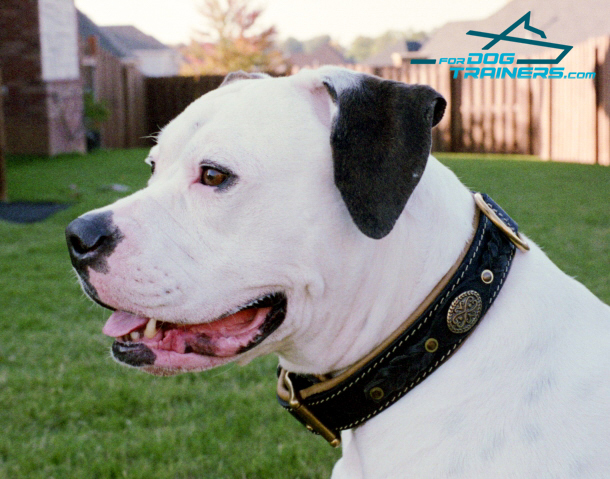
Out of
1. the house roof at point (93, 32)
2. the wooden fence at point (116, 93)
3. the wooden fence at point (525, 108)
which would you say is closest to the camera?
the wooden fence at point (525, 108)

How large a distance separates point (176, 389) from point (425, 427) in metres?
2.32

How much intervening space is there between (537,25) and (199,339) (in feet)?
95.5

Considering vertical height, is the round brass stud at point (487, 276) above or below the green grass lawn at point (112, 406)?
above

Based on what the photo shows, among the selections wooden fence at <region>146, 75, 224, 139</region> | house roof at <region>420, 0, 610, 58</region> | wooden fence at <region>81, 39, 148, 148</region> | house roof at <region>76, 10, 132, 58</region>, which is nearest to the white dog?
wooden fence at <region>81, 39, 148, 148</region>

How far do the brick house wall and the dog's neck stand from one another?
15.0 m

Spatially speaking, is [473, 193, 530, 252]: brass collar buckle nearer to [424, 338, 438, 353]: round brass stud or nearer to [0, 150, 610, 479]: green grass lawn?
[424, 338, 438, 353]: round brass stud

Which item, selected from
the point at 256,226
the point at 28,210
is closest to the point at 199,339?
the point at 256,226

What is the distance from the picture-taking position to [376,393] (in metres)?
1.89

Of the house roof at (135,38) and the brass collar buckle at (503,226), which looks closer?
Result: the brass collar buckle at (503,226)

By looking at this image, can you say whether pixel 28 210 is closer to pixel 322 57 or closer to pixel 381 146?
pixel 381 146

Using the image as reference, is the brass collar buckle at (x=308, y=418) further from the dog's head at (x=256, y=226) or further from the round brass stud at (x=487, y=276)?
the round brass stud at (x=487, y=276)

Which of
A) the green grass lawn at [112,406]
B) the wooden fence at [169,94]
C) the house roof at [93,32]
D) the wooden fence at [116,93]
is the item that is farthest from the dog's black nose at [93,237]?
the house roof at [93,32]

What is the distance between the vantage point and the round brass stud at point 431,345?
183 centimetres

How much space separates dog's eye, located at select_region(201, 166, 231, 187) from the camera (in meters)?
1.97
